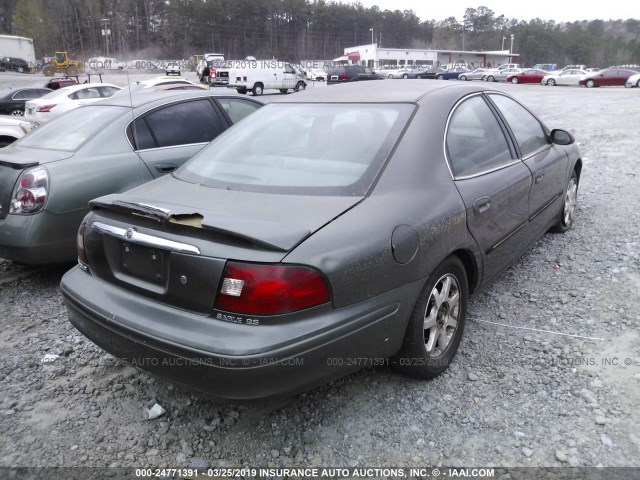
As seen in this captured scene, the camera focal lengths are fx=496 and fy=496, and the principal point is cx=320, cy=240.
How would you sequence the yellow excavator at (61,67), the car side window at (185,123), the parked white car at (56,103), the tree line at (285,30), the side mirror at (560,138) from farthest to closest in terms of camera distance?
the tree line at (285,30) < the yellow excavator at (61,67) < the parked white car at (56,103) < the car side window at (185,123) < the side mirror at (560,138)

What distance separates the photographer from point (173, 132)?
4695 millimetres

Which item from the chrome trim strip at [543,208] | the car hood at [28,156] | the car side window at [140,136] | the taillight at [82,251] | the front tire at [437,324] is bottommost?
the front tire at [437,324]

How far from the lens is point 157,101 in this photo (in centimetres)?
473

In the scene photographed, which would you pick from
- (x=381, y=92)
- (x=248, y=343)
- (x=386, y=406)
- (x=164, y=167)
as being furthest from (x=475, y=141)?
(x=164, y=167)

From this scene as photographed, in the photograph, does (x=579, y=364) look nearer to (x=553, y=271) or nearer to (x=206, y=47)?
(x=553, y=271)

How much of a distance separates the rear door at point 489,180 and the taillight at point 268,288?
3.96 feet

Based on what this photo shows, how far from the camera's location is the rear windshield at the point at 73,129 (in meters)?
4.32

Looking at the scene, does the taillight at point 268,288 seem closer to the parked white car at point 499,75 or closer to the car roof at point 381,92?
the car roof at point 381,92

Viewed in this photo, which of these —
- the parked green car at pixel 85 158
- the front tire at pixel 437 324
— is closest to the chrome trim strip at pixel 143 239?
the front tire at pixel 437 324

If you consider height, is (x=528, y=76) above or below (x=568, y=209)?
above

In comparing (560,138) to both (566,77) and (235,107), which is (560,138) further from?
(566,77)

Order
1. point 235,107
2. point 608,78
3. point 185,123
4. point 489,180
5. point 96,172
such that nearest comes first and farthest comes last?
1. point 489,180
2. point 96,172
3. point 185,123
4. point 235,107
5. point 608,78

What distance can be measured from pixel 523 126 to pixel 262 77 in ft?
89.6

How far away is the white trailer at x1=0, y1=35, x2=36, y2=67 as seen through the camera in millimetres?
54594
